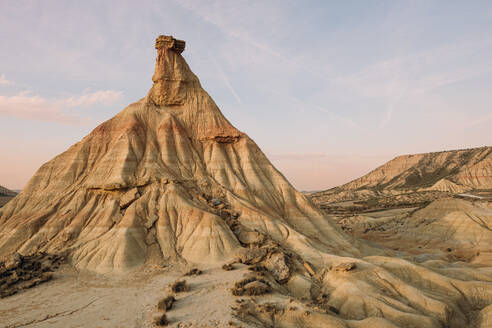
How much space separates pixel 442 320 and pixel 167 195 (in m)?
30.6

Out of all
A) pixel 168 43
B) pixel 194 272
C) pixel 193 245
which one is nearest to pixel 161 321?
pixel 194 272

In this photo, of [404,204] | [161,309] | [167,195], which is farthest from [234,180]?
[404,204]

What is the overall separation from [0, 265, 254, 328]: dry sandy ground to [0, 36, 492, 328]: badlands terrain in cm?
14

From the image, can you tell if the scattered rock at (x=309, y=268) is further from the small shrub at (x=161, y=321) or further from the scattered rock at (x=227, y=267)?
the small shrub at (x=161, y=321)

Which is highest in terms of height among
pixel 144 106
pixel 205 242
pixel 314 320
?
pixel 144 106

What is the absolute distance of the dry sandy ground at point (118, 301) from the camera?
769 inches

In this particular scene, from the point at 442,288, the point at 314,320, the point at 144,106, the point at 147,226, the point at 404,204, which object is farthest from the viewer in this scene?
the point at 404,204

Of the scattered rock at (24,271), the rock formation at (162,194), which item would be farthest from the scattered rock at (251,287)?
the scattered rock at (24,271)

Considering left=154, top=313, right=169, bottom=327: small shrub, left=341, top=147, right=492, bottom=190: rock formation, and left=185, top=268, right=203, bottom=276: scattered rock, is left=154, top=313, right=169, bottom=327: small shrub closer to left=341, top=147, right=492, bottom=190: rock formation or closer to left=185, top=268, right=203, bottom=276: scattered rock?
left=185, top=268, right=203, bottom=276: scattered rock

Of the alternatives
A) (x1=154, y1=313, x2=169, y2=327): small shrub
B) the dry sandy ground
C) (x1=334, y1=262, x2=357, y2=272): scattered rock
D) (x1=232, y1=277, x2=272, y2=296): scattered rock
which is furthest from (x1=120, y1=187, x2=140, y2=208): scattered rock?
(x1=334, y1=262, x2=357, y2=272): scattered rock

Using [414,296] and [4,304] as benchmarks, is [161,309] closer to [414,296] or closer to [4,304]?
[4,304]

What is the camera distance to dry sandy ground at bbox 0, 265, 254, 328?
769 inches

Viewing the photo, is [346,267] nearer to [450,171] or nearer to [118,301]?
[118,301]

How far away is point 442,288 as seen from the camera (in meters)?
25.8
